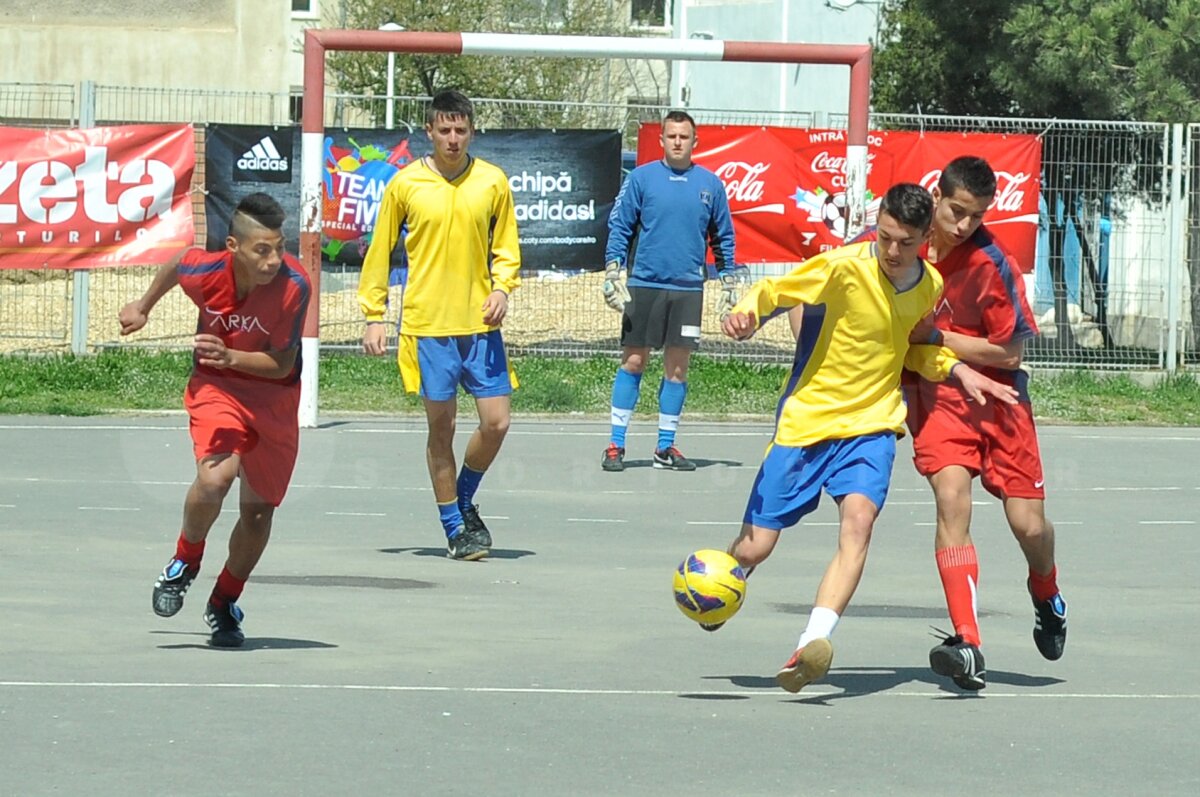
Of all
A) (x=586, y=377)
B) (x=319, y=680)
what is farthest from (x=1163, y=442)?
(x=319, y=680)

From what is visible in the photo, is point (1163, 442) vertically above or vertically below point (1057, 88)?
below

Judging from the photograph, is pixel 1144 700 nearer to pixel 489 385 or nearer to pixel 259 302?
pixel 259 302

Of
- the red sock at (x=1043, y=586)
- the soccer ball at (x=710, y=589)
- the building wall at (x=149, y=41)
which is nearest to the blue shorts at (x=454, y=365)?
the soccer ball at (x=710, y=589)

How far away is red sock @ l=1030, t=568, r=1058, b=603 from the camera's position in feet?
27.4

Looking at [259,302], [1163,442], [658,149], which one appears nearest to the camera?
[259,302]

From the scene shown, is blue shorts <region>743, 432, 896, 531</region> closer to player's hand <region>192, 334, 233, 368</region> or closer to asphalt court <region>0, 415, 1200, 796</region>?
asphalt court <region>0, 415, 1200, 796</region>

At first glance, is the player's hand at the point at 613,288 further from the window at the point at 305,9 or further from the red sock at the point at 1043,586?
the window at the point at 305,9

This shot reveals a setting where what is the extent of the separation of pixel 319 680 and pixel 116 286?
15373 mm

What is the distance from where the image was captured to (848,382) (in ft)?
26.0

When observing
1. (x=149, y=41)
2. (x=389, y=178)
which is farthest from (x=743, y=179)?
(x=149, y=41)

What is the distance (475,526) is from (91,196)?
33.4ft

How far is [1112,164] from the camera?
71.6ft

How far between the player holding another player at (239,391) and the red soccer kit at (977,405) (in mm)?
2465

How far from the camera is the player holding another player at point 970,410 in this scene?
802cm
